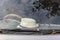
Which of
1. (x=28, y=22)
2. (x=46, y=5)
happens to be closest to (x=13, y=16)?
(x=28, y=22)

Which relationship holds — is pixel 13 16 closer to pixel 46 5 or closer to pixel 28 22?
pixel 28 22

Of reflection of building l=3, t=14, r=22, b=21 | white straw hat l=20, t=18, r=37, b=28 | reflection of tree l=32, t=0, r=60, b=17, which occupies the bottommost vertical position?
white straw hat l=20, t=18, r=37, b=28

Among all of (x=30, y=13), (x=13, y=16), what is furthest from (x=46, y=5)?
(x=13, y=16)

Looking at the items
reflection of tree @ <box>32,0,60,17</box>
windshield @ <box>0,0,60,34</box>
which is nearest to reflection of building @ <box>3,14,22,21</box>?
windshield @ <box>0,0,60,34</box>

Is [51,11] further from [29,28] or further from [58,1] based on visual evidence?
[29,28]

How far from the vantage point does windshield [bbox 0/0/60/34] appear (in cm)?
150

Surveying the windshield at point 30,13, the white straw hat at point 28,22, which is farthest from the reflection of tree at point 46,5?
the white straw hat at point 28,22

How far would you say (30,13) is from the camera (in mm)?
1510

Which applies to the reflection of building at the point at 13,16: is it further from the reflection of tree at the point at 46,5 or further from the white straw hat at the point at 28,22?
the reflection of tree at the point at 46,5

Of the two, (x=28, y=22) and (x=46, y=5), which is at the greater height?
(x=46, y=5)

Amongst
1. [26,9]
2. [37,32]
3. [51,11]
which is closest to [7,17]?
[26,9]

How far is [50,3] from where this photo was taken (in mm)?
1521

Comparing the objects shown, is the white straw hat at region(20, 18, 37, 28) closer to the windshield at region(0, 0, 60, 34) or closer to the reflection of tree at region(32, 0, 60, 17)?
the windshield at region(0, 0, 60, 34)

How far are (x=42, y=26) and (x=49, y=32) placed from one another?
84mm
